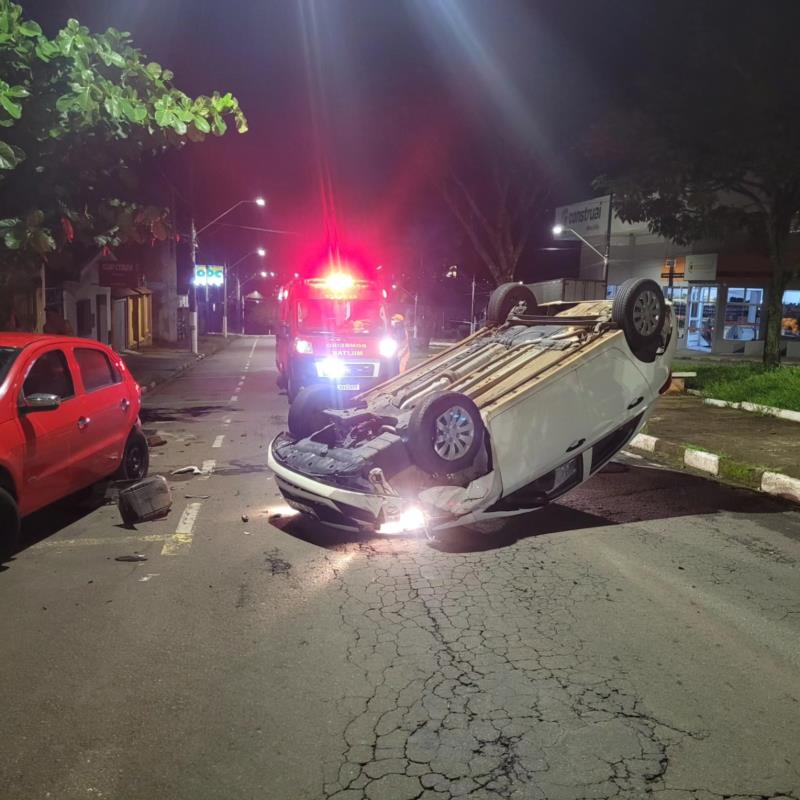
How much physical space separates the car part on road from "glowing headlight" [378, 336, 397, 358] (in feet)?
24.1

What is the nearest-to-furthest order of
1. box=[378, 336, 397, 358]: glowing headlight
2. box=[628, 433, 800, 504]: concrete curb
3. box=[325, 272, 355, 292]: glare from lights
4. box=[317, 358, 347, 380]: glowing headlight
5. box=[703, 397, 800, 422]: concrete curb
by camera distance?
box=[628, 433, 800, 504]: concrete curb < box=[703, 397, 800, 422]: concrete curb < box=[317, 358, 347, 380]: glowing headlight < box=[378, 336, 397, 358]: glowing headlight < box=[325, 272, 355, 292]: glare from lights

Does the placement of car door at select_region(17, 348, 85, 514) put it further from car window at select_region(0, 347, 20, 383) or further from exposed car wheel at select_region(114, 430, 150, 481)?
exposed car wheel at select_region(114, 430, 150, 481)

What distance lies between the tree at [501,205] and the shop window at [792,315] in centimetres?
1171

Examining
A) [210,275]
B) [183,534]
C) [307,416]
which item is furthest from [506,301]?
[210,275]

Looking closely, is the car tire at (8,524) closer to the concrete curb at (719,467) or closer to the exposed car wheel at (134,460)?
the exposed car wheel at (134,460)

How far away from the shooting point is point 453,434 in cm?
549

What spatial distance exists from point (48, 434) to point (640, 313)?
16.9 feet

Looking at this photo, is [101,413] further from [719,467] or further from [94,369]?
[719,467]

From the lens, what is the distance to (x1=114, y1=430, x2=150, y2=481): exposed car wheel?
24.4 feet

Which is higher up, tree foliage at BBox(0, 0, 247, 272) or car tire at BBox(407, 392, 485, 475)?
tree foliage at BBox(0, 0, 247, 272)

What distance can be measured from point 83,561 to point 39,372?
67.5 inches

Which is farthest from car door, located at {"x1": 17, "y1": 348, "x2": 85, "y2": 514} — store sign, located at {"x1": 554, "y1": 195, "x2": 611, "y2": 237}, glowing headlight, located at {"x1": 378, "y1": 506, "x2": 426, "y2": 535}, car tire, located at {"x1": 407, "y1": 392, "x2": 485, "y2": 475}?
store sign, located at {"x1": 554, "y1": 195, "x2": 611, "y2": 237}

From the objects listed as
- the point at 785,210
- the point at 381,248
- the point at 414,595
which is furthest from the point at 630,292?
the point at 381,248

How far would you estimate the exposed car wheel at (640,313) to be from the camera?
6.32 meters
